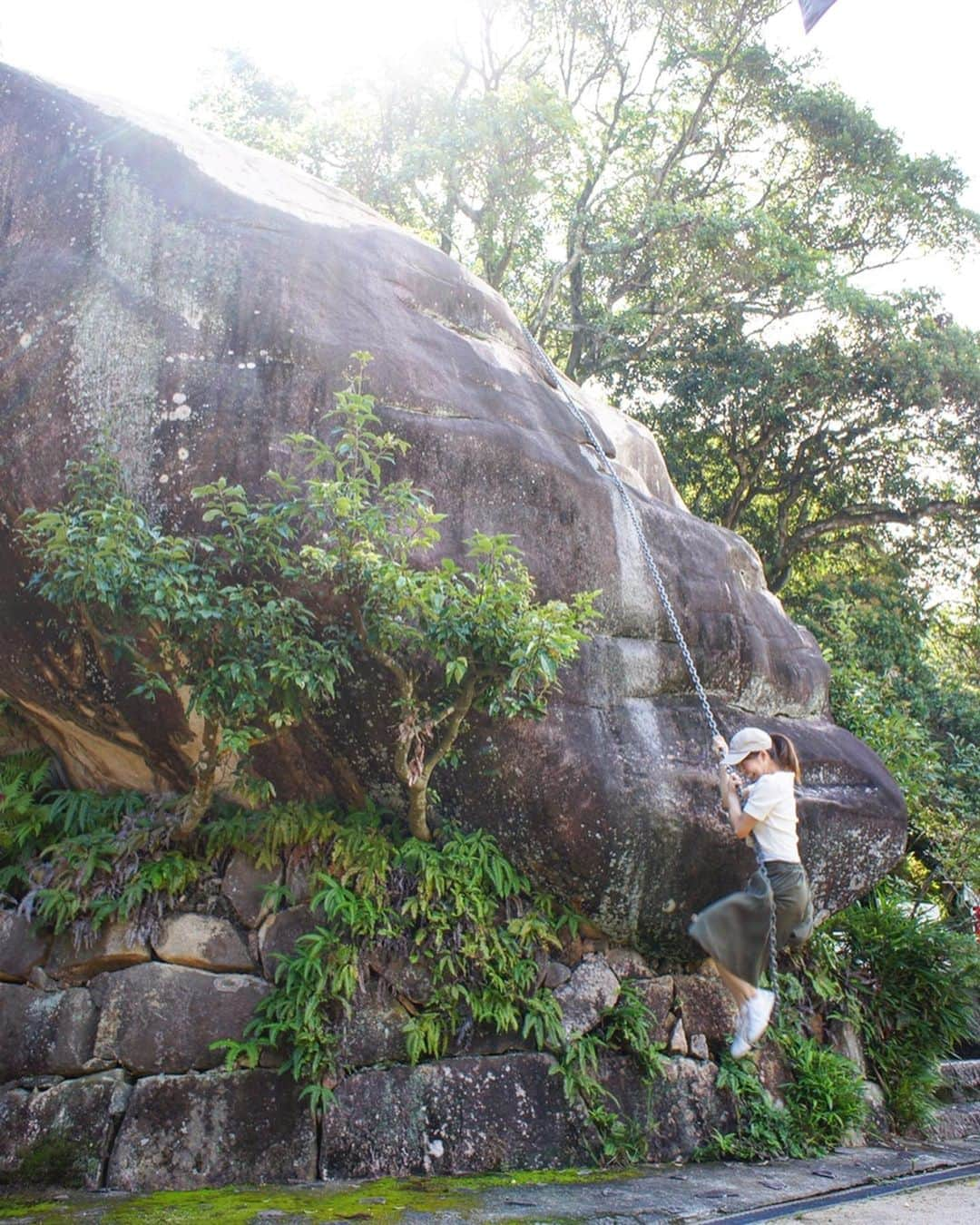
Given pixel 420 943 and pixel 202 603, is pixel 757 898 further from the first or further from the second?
pixel 202 603

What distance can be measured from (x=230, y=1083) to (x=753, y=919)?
3126 mm

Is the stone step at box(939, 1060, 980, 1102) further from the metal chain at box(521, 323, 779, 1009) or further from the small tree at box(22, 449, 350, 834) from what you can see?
the small tree at box(22, 449, 350, 834)

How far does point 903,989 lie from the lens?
812cm

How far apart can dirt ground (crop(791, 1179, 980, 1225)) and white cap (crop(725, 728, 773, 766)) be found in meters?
2.36

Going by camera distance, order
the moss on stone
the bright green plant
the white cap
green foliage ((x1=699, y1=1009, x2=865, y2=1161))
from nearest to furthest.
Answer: the moss on stone, the white cap, the bright green plant, green foliage ((x1=699, y1=1009, x2=865, y2=1161))

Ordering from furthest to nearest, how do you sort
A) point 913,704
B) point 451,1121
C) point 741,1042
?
1. point 913,704
2. point 451,1121
3. point 741,1042

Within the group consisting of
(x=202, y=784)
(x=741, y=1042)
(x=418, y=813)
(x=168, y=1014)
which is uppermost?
(x=741, y=1042)

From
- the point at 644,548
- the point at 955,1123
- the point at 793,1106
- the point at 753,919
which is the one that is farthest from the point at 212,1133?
the point at 955,1123

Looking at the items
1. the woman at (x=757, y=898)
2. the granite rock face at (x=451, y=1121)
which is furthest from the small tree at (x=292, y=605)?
the granite rock face at (x=451, y=1121)

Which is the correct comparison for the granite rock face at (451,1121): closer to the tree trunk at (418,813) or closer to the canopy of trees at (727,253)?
the tree trunk at (418,813)

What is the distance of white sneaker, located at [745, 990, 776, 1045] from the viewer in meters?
5.17

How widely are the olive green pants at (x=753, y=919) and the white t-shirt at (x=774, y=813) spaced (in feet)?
0.25

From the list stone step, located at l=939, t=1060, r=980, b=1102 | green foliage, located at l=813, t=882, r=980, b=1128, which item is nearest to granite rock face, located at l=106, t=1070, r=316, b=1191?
green foliage, located at l=813, t=882, r=980, b=1128

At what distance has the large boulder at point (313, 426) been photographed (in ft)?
21.0
